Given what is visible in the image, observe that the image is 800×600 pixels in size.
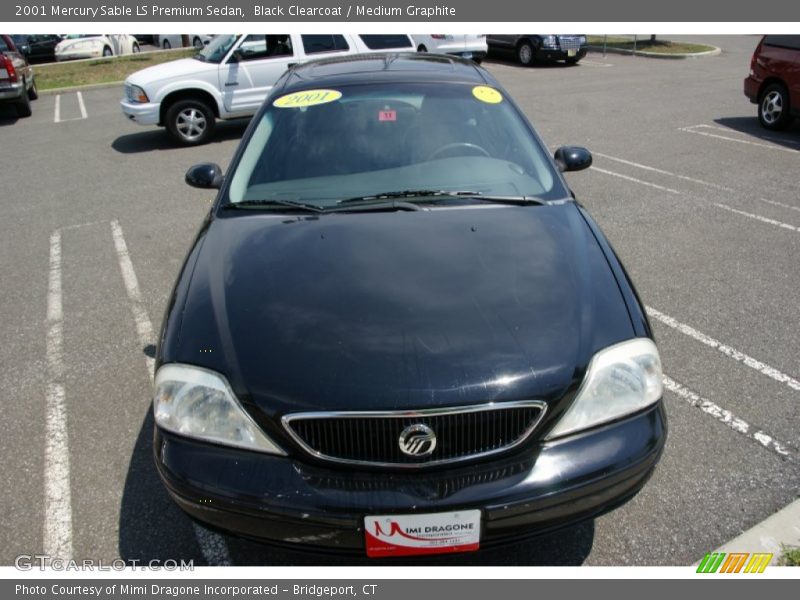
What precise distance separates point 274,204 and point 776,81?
941 cm

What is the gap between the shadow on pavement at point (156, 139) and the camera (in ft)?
33.4

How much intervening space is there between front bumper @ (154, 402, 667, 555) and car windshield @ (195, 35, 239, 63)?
905 centimetres

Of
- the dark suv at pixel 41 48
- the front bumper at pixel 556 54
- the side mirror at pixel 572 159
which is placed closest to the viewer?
the side mirror at pixel 572 159

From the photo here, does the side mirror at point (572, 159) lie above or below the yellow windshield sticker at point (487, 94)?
below

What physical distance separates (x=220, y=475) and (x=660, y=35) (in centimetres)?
2705

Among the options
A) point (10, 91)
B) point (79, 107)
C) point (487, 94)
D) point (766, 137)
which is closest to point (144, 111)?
point (10, 91)

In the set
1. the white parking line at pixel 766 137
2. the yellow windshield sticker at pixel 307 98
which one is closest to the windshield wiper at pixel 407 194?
the yellow windshield sticker at pixel 307 98

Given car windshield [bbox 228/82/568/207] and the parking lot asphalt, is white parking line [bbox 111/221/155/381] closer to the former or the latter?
the parking lot asphalt

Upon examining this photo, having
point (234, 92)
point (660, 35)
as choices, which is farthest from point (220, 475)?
point (660, 35)

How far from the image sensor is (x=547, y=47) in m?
17.5

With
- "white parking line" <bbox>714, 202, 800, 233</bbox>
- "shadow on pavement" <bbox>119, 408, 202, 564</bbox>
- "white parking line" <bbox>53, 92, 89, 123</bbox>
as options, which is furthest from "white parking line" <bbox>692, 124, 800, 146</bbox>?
"white parking line" <bbox>53, 92, 89, 123</bbox>

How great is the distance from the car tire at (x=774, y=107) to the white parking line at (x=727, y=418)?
786cm

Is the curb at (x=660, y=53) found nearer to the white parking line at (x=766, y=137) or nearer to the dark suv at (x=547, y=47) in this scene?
the dark suv at (x=547, y=47)

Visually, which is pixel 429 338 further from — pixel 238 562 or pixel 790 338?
pixel 790 338
